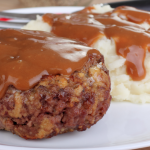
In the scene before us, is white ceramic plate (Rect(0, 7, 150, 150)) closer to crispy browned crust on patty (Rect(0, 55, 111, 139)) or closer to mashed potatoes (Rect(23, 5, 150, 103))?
crispy browned crust on patty (Rect(0, 55, 111, 139))

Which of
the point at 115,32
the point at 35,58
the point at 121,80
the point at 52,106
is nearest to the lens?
the point at 52,106

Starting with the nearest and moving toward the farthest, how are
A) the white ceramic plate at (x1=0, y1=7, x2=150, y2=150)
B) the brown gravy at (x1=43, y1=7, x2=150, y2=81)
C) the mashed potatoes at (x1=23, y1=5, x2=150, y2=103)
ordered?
the white ceramic plate at (x1=0, y1=7, x2=150, y2=150) → the mashed potatoes at (x1=23, y1=5, x2=150, y2=103) → the brown gravy at (x1=43, y1=7, x2=150, y2=81)

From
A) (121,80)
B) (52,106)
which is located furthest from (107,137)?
(121,80)

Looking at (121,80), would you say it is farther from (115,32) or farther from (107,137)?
(107,137)

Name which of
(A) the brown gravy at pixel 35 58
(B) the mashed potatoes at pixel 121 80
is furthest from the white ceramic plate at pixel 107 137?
(A) the brown gravy at pixel 35 58

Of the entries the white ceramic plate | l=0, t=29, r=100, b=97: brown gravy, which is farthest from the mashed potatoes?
l=0, t=29, r=100, b=97: brown gravy

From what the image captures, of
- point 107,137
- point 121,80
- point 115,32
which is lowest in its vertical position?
point 107,137
